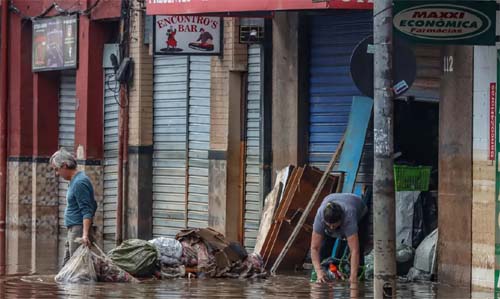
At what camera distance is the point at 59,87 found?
91.3 feet

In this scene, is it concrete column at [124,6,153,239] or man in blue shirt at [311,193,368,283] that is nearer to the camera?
man in blue shirt at [311,193,368,283]

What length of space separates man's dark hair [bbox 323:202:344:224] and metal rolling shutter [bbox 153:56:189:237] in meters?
7.87

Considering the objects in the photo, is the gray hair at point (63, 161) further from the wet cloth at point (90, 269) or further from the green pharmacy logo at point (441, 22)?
the green pharmacy logo at point (441, 22)

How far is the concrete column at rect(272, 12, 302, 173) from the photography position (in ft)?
67.5

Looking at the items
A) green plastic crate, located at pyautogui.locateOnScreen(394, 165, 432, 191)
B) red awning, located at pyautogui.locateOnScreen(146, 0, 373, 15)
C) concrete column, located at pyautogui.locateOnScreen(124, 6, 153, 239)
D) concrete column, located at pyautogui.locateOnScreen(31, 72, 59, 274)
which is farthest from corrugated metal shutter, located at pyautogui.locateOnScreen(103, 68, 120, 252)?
green plastic crate, located at pyautogui.locateOnScreen(394, 165, 432, 191)

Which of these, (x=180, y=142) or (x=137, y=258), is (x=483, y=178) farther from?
(x=180, y=142)

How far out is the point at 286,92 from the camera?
20.7m

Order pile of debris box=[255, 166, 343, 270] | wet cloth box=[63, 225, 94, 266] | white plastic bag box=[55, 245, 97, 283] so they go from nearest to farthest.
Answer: wet cloth box=[63, 225, 94, 266] → white plastic bag box=[55, 245, 97, 283] → pile of debris box=[255, 166, 343, 270]

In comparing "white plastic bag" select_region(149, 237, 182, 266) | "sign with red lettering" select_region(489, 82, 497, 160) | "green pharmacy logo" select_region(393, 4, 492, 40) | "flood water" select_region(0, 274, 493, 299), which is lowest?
"flood water" select_region(0, 274, 493, 299)

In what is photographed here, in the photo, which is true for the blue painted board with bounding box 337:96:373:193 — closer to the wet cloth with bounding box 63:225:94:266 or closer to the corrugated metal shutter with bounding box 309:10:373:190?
the corrugated metal shutter with bounding box 309:10:373:190

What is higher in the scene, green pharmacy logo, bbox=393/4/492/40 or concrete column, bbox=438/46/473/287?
green pharmacy logo, bbox=393/4/492/40

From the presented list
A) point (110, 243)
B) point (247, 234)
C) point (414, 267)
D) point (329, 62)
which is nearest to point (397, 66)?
point (414, 267)

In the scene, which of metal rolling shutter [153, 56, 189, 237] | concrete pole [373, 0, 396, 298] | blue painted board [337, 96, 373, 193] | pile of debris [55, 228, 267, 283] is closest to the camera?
concrete pole [373, 0, 396, 298]

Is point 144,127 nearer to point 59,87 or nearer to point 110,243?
point 110,243
